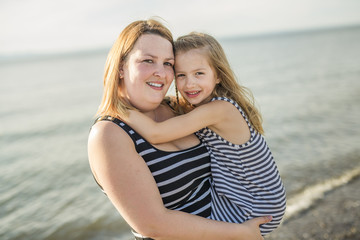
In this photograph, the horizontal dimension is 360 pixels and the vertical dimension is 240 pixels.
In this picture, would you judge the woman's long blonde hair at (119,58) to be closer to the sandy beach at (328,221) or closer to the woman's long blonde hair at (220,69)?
the woman's long blonde hair at (220,69)

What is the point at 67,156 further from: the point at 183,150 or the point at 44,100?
the point at 44,100

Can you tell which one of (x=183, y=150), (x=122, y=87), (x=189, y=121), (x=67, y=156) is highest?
(x=122, y=87)

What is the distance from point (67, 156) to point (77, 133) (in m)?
2.22

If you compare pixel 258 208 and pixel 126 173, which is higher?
pixel 126 173

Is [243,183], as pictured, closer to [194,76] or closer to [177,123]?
[177,123]

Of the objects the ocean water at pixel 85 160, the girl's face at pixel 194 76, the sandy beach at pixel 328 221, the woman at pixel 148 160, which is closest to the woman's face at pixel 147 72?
the woman at pixel 148 160

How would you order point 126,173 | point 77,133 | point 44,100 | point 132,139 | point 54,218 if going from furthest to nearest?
point 44,100 → point 77,133 → point 54,218 → point 132,139 → point 126,173

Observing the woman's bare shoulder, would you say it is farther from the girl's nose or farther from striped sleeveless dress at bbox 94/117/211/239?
the girl's nose

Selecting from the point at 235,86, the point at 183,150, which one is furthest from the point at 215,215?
the point at 235,86

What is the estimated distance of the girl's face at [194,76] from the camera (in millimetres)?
2758

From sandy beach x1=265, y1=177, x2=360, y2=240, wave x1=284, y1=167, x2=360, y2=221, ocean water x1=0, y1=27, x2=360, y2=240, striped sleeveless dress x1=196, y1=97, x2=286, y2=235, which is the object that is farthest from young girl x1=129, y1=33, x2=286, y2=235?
ocean water x1=0, y1=27, x2=360, y2=240

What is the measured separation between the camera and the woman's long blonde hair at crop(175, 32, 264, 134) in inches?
107

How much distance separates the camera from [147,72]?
88.3 inches

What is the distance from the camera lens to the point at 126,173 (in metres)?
1.73
